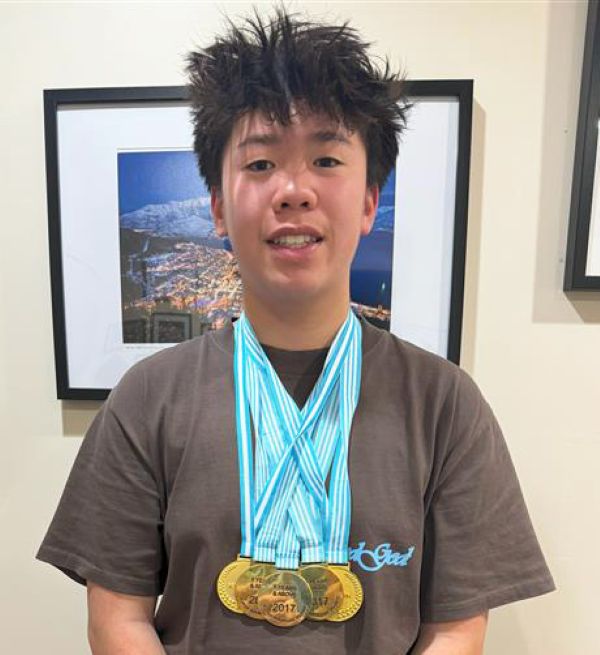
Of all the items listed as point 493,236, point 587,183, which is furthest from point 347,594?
point 587,183

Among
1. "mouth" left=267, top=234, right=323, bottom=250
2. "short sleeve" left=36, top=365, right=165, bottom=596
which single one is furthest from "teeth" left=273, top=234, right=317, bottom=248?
"short sleeve" left=36, top=365, right=165, bottom=596

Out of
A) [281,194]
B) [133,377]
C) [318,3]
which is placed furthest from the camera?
[318,3]

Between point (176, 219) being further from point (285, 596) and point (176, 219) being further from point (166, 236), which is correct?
point (285, 596)

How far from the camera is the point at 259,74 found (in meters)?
0.68

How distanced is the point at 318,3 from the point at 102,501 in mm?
921

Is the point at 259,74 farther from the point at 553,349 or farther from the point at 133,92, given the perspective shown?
the point at 553,349

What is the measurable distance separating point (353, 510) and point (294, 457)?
10cm

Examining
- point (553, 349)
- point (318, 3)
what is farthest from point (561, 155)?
point (318, 3)

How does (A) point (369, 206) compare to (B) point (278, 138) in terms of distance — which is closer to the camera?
(B) point (278, 138)

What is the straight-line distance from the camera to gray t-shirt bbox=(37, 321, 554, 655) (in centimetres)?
67

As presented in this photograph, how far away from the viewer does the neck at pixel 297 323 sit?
718 mm

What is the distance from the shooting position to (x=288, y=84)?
659 millimetres

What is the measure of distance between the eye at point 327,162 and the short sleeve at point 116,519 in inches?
15.7

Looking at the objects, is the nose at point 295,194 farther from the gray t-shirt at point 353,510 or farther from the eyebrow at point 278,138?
the gray t-shirt at point 353,510
